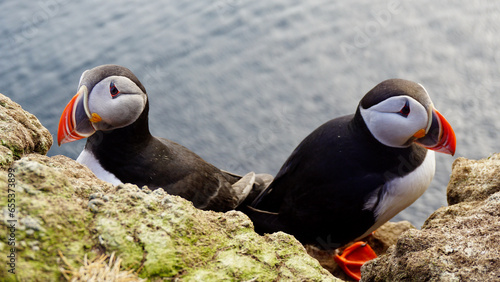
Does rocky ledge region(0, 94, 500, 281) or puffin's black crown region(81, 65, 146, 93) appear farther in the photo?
puffin's black crown region(81, 65, 146, 93)

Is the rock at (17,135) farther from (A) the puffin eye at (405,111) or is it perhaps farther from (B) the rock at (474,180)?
(B) the rock at (474,180)

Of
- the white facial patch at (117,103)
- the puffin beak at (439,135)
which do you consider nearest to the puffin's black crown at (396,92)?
the puffin beak at (439,135)

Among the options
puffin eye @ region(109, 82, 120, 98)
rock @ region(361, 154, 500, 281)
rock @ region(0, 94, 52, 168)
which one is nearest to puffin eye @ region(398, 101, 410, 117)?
rock @ region(361, 154, 500, 281)

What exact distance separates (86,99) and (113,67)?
0.95ft

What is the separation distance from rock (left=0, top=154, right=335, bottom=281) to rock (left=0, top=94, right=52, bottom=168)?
0.54 metres

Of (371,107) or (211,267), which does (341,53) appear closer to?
(371,107)

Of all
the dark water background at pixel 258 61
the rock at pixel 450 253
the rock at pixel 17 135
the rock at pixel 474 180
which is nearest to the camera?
the rock at pixel 450 253

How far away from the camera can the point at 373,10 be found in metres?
6.93

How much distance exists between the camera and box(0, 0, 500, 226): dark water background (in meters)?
5.55

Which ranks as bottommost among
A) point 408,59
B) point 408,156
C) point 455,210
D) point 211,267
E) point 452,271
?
point 408,59

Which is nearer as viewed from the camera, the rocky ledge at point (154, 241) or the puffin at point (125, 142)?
the rocky ledge at point (154, 241)

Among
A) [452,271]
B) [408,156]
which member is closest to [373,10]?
[408,156]

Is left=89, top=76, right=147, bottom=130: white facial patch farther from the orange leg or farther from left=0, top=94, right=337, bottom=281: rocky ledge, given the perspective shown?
the orange leg

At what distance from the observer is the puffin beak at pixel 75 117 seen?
127 inches
